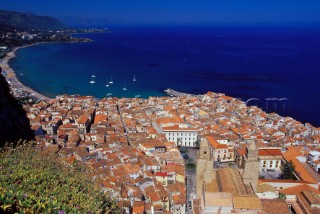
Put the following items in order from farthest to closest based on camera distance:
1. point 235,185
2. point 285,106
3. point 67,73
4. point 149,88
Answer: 1. point 67,73
2. point 149,88
3. point 285,106
4. point 235,185

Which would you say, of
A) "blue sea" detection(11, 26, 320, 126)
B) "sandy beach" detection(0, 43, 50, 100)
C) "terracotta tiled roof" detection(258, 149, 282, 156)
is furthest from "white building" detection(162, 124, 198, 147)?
"sandy beach" detection(0, 43, 50, 100)

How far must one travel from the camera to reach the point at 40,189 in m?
9.19

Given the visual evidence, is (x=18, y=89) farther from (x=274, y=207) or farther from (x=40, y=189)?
(x=40, y=189)

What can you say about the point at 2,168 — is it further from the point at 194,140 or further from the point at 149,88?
the point at 149,88

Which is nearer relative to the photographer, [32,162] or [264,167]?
[32,162]

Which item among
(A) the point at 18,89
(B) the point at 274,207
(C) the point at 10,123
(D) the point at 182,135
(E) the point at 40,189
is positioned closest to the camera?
(E) the point at 40,189

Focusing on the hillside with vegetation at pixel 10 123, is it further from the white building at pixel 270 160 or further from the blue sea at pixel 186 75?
the blue sea at pixel 186 75

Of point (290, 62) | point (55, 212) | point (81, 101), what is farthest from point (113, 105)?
point (290, 62)

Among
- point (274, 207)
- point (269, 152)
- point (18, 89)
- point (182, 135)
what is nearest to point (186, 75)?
point (18, 89)

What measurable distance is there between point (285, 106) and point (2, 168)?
63076mm

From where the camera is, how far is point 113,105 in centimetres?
5434

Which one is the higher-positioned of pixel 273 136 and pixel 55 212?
pixel 55 212

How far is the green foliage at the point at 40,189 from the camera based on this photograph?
776 centimetres

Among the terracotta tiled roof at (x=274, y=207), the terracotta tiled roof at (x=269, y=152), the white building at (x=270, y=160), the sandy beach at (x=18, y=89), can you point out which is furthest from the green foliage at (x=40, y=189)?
the sandy beach at (x=18, y=89)
